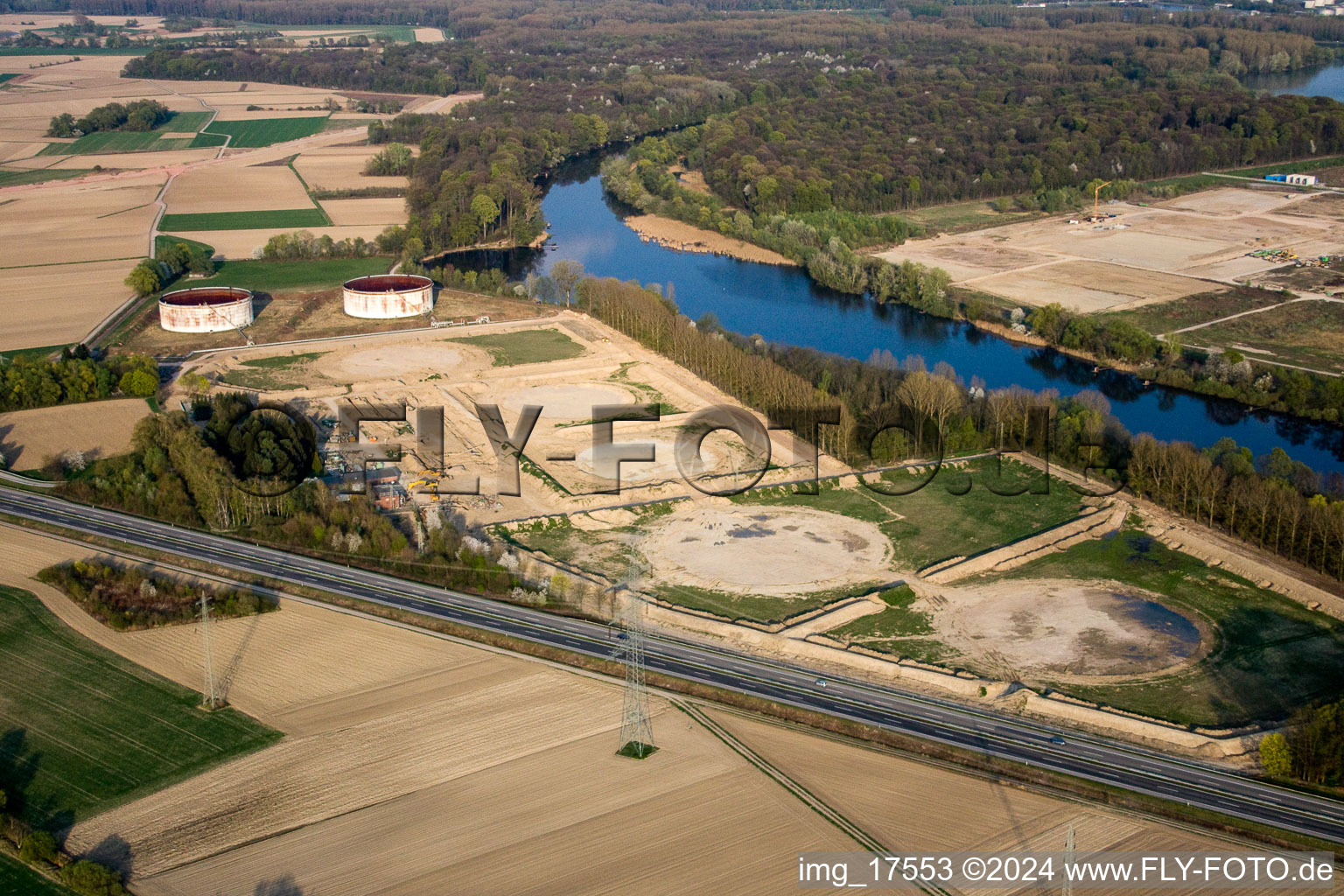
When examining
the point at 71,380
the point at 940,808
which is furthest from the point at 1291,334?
the point at 71,380

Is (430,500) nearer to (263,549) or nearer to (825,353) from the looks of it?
(263,549)

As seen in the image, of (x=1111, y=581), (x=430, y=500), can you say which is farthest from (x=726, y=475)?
(x=1111, y=581)

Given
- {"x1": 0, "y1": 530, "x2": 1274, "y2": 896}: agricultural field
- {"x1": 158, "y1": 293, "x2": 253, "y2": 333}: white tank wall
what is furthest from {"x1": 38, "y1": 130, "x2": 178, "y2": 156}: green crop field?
{"x1": 0, "y1": 530, "x2": 1274, "y2": 896}: agricultural field

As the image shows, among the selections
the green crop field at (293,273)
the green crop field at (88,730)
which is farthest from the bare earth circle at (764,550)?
the green crop field at (293,273)

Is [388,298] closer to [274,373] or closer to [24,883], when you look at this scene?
[274,373]

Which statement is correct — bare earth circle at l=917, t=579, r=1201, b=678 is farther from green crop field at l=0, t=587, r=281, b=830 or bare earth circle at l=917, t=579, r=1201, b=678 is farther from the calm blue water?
the calm blue water
